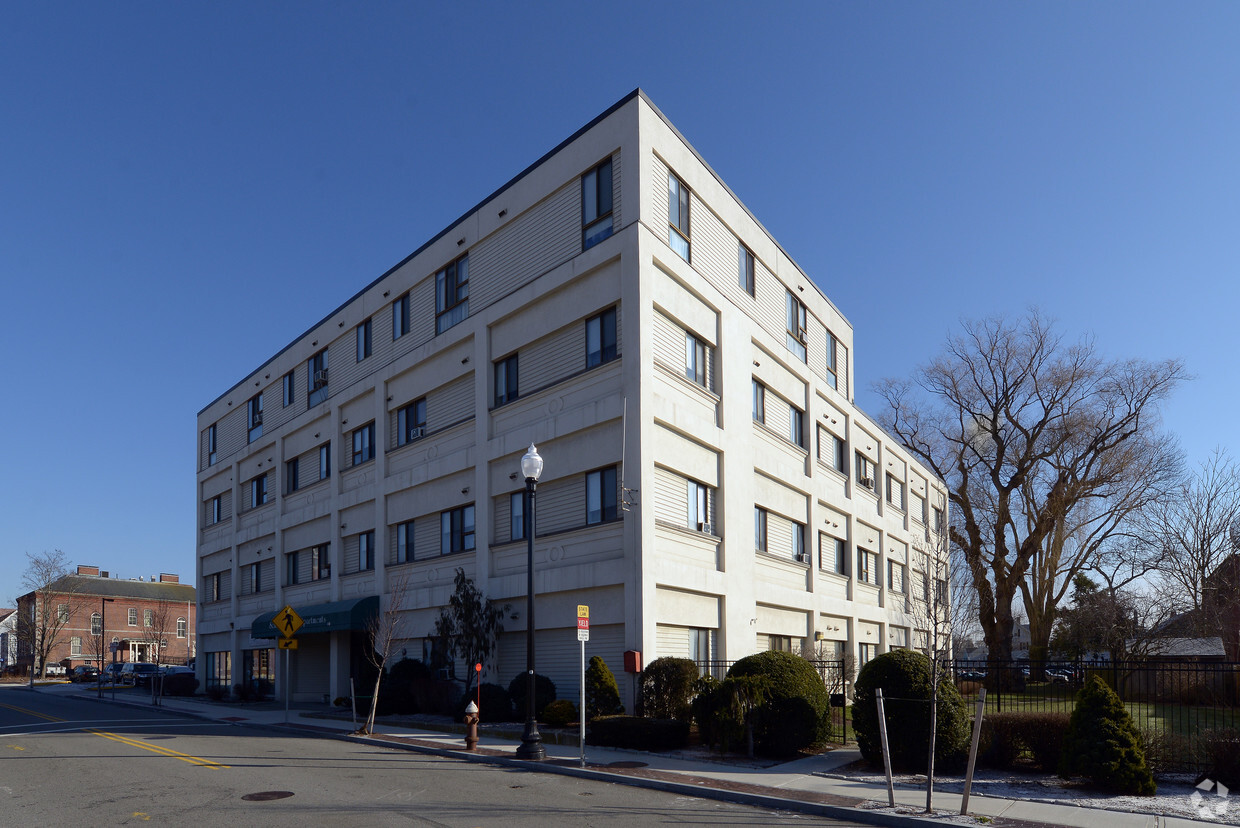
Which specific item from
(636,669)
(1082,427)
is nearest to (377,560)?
(636,669)

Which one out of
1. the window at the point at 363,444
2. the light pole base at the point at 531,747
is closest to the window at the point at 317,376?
A: the window at the point at 363,444

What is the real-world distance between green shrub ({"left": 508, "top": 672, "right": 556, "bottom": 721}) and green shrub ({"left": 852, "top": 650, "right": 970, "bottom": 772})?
9.42 m

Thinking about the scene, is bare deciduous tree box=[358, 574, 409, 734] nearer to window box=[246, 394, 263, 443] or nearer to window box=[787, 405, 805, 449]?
window box=[787, 405, 805, 449]

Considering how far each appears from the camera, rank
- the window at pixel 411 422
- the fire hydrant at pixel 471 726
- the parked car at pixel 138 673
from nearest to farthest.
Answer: the fire hydrant at pixel 471 726 → the window at pixel 411 422 → the parked car at pixel 138 673

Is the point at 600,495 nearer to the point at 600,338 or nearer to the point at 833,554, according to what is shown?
the point at 600,338

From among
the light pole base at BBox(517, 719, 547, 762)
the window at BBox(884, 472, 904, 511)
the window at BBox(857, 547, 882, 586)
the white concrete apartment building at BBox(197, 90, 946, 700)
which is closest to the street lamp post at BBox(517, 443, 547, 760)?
the light pole base at BBox(517, 719, 547, 762)

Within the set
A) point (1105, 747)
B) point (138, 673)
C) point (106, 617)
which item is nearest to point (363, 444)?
point (1105, 747)

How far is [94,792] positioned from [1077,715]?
14669 mm

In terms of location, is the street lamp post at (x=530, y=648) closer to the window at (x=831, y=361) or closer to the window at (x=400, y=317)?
the window at (x=400, y=317)

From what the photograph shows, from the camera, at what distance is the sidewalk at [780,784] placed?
12.2 metres

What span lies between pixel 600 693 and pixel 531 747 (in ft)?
12.4

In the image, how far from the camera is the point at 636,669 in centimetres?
2128

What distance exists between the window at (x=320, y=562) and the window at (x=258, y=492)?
684 centimetres

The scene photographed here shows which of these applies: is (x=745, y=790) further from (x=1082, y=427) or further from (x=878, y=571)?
(x=1082, y=427)
